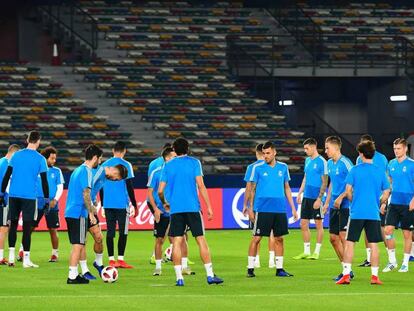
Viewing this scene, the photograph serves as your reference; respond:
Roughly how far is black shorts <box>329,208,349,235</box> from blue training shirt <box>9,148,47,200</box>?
504 cm

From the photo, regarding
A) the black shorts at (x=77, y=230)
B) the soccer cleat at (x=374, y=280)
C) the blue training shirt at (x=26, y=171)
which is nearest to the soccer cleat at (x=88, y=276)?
the black shorts at (x=77, y=230)

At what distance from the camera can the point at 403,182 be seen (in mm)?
22078

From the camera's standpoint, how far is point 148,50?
47875mm

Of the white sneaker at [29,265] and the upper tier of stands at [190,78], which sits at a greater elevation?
the upper tier of stands at [190,78]

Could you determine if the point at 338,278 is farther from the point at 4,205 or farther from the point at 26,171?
the point at 4,205

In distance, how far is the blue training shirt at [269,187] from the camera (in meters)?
20.7

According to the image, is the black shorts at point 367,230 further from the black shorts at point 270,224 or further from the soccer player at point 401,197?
the soccer player at point 401,197

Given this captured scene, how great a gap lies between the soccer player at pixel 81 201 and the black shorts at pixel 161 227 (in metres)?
2.56

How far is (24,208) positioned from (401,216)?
6.60 meters

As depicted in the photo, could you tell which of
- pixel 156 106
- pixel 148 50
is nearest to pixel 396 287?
pixel 156 106

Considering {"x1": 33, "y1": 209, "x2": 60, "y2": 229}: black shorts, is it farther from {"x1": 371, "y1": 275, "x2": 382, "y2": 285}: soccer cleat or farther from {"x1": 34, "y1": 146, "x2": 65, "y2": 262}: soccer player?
{"x1": 371, "y1": 275, "x2": 382, "y2": 285}: soccer cleat

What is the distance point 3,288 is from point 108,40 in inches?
1171

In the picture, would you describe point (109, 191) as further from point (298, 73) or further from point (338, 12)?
point (338, 12)

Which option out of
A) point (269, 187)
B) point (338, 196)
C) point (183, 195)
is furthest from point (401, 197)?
point (183, 195)
